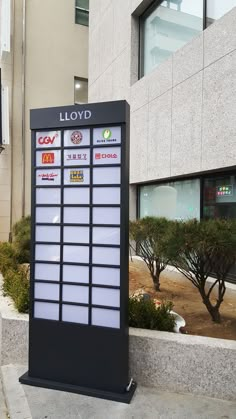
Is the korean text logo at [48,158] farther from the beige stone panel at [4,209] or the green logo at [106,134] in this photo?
the beige stone panel at [4,209]

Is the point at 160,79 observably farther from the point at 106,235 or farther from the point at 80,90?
the point at 80,90

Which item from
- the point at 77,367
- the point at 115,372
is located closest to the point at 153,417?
the point at 115,372

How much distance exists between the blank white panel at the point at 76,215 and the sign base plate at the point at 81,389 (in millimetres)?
1504

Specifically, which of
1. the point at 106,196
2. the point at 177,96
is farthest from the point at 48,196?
the point at 177,96

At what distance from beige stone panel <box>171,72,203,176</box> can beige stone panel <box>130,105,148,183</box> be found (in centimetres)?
117

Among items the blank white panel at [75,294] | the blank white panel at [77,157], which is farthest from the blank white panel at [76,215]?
the blank white panel at [75,294]

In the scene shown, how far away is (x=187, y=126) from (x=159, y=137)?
3.35 feet

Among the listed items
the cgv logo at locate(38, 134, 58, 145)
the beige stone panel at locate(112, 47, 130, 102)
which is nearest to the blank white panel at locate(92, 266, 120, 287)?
the cgv logo at locate(38, 134, 58, 145)

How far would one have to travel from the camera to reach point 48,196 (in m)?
3.20

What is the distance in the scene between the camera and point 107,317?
301cm

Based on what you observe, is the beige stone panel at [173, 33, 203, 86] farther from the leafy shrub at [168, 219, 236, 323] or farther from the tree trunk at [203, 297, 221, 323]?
the tree trunk at [203, 297, 221, 323]

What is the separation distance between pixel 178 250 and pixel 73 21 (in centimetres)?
1273

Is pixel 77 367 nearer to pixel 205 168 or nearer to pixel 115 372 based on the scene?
pixel 115 372

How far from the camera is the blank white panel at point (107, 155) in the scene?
9.62ft
